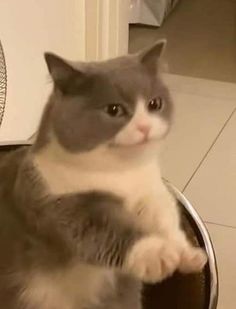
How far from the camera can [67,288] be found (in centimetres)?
87

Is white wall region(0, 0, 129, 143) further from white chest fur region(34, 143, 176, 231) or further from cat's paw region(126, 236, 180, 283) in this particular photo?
cat's paw region(126, 236, 180, 283)

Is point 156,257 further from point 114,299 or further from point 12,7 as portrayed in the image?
point 12,7

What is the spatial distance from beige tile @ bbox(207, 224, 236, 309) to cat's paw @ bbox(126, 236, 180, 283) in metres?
0.74

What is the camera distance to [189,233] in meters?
1.02

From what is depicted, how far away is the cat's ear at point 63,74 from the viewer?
77 centimetres

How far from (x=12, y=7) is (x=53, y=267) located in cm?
103

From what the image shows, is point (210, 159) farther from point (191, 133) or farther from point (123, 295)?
point (123, 295)

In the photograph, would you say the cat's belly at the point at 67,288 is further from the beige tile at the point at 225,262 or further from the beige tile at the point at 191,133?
the beige tile at the point at 191,133

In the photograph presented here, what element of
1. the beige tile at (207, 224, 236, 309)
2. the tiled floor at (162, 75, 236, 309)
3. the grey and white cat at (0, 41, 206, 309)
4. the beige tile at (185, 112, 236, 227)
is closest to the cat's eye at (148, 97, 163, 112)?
the grey and white cat at (0, 41, 206, 309)

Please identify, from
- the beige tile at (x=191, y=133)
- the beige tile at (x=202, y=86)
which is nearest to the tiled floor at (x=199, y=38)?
the beige tile at (x=202, y=86)

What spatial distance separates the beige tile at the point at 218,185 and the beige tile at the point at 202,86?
268 mm

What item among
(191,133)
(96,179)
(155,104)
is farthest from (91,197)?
(191,133)

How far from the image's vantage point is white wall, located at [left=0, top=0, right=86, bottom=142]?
68.3 inches

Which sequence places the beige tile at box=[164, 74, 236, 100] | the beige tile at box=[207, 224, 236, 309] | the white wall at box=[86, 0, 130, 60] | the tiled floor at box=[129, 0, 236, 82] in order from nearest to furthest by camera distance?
the beige tile at box=[207, 224, 236, 309] → the white wall at box=[86, 0, 130, 60] → the beige tile at box=[164, 74, 236, 100] → the tiled floor at box=[129, 0, 236, 82]
